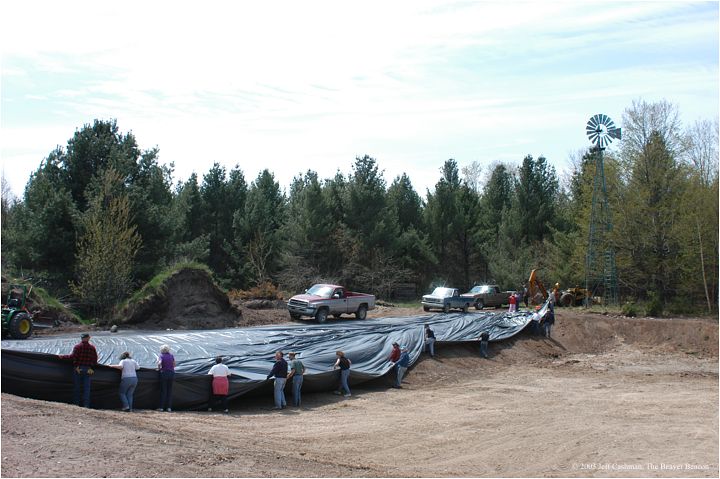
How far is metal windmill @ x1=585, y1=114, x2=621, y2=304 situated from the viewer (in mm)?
40250

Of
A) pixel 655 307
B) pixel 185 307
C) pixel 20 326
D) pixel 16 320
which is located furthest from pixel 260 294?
pixel 655 307

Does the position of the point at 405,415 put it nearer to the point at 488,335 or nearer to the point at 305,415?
the point at 305,415

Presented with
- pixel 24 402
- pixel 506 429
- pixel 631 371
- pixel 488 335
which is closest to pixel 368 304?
pixel 488 335

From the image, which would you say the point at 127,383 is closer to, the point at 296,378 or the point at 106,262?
the point at 296,378

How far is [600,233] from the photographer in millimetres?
41469

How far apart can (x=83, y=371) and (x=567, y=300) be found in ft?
112

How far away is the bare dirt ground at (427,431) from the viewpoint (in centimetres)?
1084

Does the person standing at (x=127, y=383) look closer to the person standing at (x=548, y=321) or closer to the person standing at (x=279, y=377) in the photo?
the person standing at (x=279, y=377)

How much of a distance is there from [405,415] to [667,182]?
2593cm

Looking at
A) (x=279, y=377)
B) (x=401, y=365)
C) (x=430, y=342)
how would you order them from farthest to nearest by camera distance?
(x=430, y=342) < (x=401, y=365) < (x=279, y=377)

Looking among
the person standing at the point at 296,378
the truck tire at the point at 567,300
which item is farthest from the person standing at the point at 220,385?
the truck tire at the point at 567,300

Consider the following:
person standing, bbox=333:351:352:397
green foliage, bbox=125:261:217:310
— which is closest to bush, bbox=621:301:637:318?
person standing, bbox=333:351:352:397

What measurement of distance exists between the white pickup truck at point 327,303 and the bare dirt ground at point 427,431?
291 inches

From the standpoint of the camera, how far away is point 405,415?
18.2 meters
